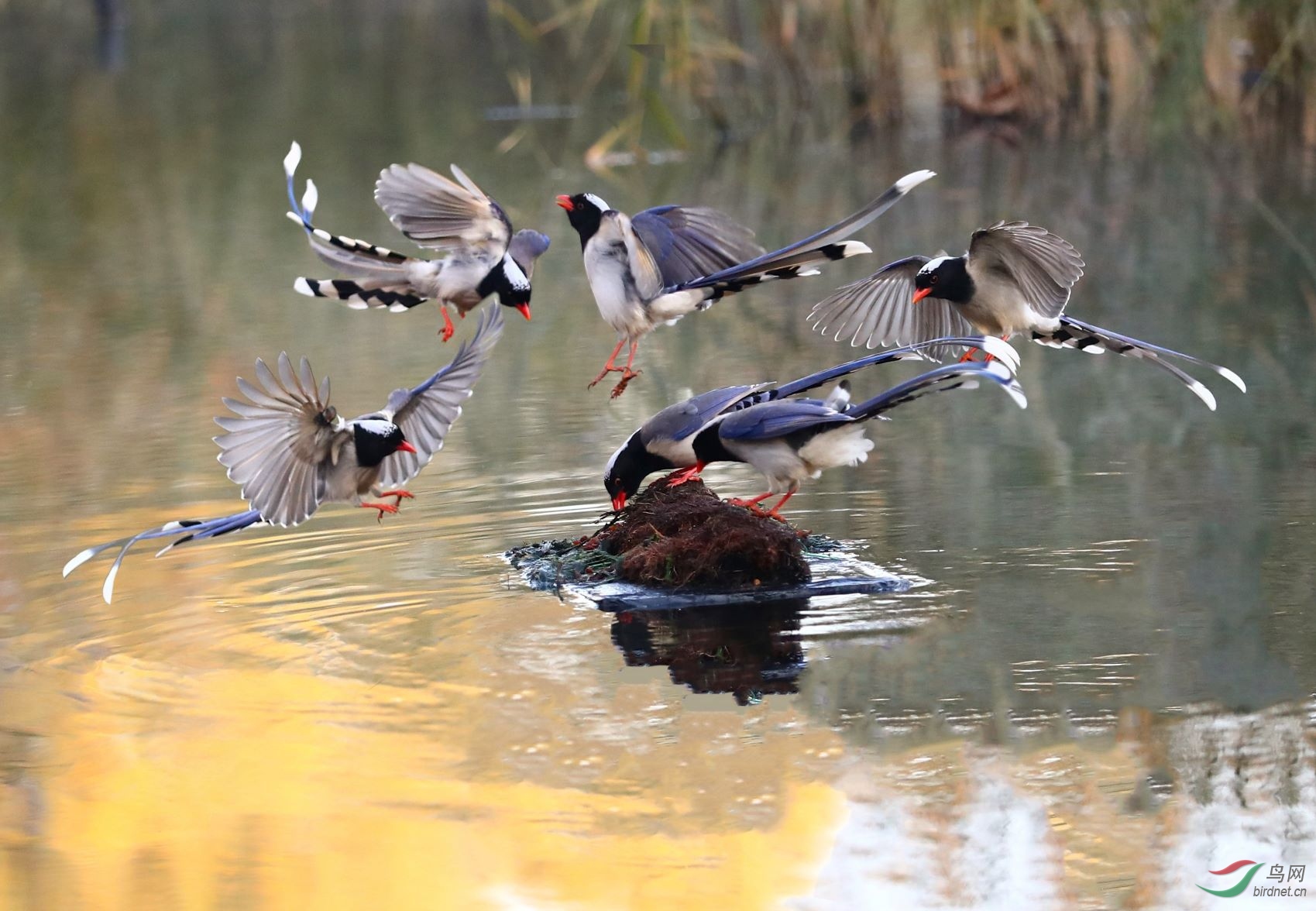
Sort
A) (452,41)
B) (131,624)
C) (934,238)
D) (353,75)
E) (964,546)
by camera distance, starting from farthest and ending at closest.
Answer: (452,41), (353,75), (934,238), (964,546), (131,624)

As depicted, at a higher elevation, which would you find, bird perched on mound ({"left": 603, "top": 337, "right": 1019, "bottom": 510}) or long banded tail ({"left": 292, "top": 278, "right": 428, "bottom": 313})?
long banded tail ({"left": 292, "top": 278, "right": 428, "bottom": 313})

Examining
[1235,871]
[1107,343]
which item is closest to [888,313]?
[1107,343]

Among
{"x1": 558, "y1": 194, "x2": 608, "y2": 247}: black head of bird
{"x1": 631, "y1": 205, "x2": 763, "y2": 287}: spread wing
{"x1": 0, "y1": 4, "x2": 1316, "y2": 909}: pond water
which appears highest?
{"x1": 558, "y1": 194, "x2": 608, "y2": 247}: black head of bird

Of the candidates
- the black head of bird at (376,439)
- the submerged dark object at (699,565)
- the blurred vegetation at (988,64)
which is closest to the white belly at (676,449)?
the submerged dark object at (699,565)

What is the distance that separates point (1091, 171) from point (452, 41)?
15.4 metres

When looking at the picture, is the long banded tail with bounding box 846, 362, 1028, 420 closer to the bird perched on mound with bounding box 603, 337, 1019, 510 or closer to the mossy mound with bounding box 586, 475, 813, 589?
the bird perched on mound with bounding box 603, 337, 1019, 510

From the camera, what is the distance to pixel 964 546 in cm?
638

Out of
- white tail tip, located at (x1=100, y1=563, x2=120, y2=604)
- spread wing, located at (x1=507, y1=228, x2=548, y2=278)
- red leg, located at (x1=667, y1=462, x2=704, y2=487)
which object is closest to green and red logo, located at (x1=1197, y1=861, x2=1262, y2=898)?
red leg, located at (x1=667, y1=462, x2=704, y2=487)

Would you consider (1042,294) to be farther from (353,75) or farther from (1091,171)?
(353,75)

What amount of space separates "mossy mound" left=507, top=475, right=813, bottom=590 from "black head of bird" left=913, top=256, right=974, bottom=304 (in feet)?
2.78

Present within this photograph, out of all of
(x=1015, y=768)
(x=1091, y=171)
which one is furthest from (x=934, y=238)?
(x=1015, y=768)

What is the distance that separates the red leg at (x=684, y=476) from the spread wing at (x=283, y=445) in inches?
45.1

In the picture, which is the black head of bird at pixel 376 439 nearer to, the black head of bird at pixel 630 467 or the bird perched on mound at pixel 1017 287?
the black head of bird at pixel 630 467

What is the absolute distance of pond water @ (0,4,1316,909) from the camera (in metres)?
4.22
